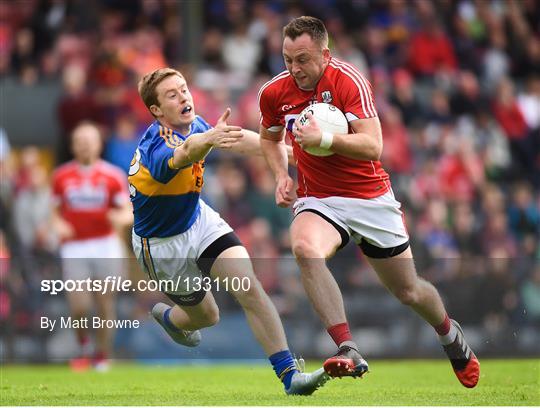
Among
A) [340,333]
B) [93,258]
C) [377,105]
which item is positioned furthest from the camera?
[377,105]

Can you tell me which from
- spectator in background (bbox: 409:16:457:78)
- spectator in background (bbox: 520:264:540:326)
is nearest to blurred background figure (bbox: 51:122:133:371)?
spectator in background (bbox: 520:264:540:326)

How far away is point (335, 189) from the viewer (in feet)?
29.6

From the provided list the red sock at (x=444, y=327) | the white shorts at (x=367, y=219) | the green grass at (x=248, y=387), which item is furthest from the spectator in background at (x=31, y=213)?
the red sock at (x=444, y=327)

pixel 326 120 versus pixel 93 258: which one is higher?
pixel 326 120

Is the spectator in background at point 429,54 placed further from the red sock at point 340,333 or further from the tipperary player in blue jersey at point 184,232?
the red sock at point 340,333

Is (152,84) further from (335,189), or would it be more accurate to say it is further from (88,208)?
(88,208)

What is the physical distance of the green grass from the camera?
8742 millimetres

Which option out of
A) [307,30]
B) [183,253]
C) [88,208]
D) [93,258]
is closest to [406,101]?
[88,208]

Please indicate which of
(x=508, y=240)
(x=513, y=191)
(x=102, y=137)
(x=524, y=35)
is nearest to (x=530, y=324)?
(x=508, y=240)

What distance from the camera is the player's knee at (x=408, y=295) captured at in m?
9.16

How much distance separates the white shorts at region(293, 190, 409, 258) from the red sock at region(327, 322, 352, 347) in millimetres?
686

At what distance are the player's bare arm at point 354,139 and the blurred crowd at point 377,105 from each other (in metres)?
4.42

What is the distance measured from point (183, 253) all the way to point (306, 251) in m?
1.22

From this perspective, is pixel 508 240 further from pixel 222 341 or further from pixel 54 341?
pixel 54 341
